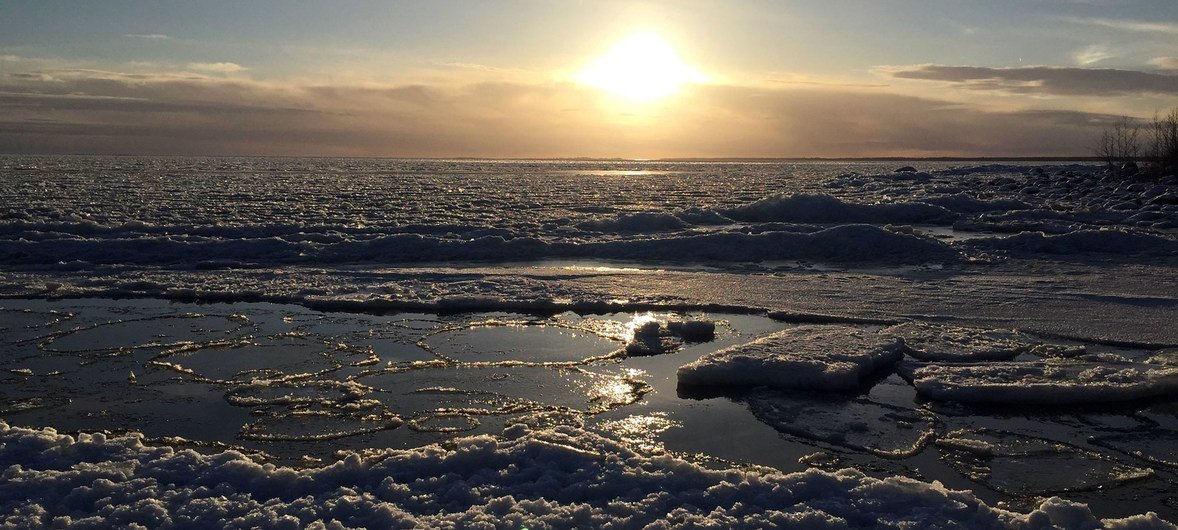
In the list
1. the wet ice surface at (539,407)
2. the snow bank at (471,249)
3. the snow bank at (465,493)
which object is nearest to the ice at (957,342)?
the wet ice surface at (539,407)

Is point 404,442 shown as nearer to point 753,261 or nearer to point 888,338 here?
point 888,338

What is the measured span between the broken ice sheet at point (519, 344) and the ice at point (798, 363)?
128cm

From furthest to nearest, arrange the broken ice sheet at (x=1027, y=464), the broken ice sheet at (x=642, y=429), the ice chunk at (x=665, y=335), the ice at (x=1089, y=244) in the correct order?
1. the ice at (x=1089, y=244)
2. the ice chunk at (x=665, y=335)
3. the broken ice sheet at (x=642, y=429)
4. the broken ice sheet at (x=1027, y=464)

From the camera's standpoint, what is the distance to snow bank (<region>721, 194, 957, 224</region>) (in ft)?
81.3

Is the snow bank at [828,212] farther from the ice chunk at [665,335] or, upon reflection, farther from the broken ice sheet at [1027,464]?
the broken ice sheet at [1027,464]

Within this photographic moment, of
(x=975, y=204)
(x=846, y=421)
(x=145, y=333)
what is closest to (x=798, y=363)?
(x=846, y=421)

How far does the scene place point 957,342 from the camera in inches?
312

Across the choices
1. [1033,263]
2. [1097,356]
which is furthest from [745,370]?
[1033,263]

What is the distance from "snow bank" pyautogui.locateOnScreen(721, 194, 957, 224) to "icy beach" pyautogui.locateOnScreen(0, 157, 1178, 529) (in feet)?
30.2

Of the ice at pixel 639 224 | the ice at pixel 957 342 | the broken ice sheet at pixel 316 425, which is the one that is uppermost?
the ice at pixel 639 224

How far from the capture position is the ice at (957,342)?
7.48 meters

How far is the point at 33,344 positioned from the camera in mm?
8047

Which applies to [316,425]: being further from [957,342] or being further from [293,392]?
[957,342]

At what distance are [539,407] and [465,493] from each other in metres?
1.85
